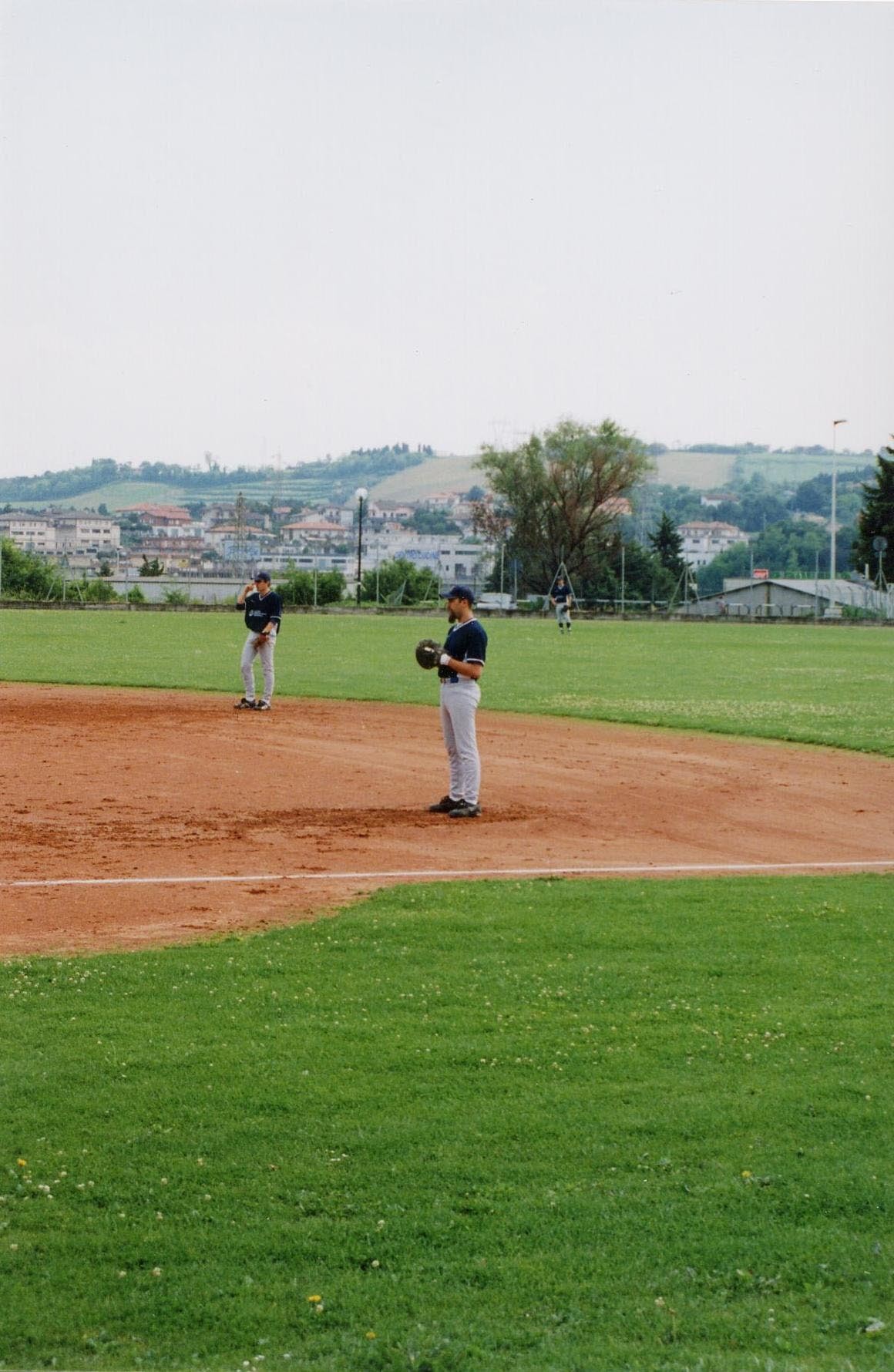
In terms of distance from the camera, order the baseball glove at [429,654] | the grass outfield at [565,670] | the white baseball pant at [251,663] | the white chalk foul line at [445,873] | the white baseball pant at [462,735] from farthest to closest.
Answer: the grass outfield at [565,670], the white baseball pant at [251,663], the white baseball pant at [462,735], the baseball glove at [429,654], the white chalk foul line at [445,873]

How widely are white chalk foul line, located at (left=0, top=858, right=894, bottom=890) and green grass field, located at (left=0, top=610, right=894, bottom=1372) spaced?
0.86 metres

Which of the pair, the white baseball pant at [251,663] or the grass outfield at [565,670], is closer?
the white baseball pant at [251,663]

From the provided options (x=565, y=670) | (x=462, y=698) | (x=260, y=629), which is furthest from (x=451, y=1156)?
(x=565, y=670)

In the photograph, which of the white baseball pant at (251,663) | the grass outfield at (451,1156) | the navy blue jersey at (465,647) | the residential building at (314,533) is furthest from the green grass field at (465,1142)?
the residential building at (314,533)

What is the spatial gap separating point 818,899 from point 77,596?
64.1 metres

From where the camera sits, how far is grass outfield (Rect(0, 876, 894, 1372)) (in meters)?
4.58

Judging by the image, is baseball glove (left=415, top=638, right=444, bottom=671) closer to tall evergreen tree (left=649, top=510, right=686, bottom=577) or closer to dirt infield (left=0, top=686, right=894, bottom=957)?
dirt infield (left=0, top=686, right=894, bottom=957)

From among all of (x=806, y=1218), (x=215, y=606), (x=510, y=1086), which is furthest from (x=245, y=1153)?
(x=215, y=606)

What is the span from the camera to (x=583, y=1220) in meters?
5.25

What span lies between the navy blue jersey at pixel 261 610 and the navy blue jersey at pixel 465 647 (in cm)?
844

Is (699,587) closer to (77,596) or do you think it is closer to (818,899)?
(77,596)

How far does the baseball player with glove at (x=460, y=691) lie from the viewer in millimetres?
13539

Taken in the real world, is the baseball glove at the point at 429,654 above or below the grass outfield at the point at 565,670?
above

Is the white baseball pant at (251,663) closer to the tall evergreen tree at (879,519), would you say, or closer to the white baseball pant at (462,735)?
the white baseball pant at (462,735)
